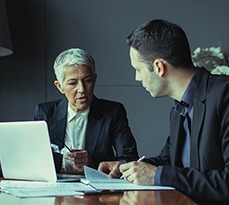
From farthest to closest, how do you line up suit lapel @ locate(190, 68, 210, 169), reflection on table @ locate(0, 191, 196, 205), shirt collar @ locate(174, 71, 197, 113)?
shirt collar @ locate(174, 71, 197, 113) → suit lapel @ locate(190, 68, 210, 169) → reflection on table @ locate(0, 191, 196, 205)

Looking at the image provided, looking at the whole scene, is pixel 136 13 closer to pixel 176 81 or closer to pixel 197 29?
pixel 197 29

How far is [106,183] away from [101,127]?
1.06m

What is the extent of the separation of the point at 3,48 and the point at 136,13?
1203mm

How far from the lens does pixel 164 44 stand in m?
2.38

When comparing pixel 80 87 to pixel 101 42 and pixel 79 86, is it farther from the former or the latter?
pixel 101 42

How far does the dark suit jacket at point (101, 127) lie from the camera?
321 cm

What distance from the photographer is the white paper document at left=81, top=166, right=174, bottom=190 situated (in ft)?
6.87

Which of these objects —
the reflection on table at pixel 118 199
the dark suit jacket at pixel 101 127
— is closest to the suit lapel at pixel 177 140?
the reflection on table at pixel 118 199

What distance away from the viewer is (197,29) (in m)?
4.64

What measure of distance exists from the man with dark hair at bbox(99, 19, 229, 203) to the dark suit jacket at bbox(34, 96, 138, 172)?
0.66m

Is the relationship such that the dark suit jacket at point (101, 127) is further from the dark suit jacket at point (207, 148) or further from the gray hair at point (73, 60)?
the dark suit jacket at point (207, 148)

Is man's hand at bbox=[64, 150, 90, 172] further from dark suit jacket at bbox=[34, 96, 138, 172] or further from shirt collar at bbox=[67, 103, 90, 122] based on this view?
shirt collar at bbox=[67, 103, 90, 122]

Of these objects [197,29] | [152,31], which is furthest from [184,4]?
[152,31]

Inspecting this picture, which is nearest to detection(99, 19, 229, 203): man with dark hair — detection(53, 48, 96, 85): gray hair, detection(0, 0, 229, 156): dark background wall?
detection(53, 48, 96, 85): gray hair
